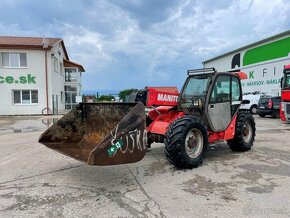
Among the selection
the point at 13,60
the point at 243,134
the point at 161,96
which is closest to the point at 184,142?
the point at 161,96

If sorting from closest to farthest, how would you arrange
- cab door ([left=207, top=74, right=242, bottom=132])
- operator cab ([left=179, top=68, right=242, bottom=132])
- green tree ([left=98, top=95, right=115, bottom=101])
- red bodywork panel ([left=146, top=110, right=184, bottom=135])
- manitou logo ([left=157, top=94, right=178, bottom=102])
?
1. manitou logo ([left=157, top=94, right=178, bottom=102])
2. red bodywork panel ([left=146, top=110, right=184, bottom=135])
3. operator cab ([left=179, top=68, right=242, bottom=132])
4. cab door ([left=207, top=74, right=242, bottom=132])
5. green tree ([left=98, top=95, right=115, bottom=101])

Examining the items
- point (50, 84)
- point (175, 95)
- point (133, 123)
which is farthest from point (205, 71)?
point (50, 84)

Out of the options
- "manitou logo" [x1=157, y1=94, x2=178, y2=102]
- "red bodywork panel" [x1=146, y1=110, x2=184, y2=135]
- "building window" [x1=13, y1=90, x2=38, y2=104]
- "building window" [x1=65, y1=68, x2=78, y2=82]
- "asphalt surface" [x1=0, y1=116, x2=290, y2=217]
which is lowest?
"asphalt surface" [x1=0, y1=116, x2=290, y2=217]

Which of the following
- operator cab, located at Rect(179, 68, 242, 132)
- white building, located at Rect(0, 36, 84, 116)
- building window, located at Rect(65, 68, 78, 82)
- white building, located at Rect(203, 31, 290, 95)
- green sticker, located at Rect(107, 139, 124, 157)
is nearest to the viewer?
green sticker, located at Rect(107, 139, 124, 157)

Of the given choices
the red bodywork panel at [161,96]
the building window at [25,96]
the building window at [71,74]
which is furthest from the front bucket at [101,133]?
the building window at [71,74]

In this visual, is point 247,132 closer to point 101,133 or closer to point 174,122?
point 174,122

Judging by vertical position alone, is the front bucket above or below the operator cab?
below

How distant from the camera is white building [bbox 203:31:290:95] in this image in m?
25.9

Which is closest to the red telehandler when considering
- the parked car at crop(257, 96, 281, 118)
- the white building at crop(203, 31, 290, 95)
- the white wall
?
the parked car at crop(257, 96, 281, 118)

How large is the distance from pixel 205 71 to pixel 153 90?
1.75 m

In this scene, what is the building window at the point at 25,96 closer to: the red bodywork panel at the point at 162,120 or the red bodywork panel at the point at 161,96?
the red bodywork panel at the point at 162,120

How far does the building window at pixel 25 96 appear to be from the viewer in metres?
25.1

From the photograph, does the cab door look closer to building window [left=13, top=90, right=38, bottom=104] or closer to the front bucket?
the front bucket

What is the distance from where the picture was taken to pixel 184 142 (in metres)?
5.69
